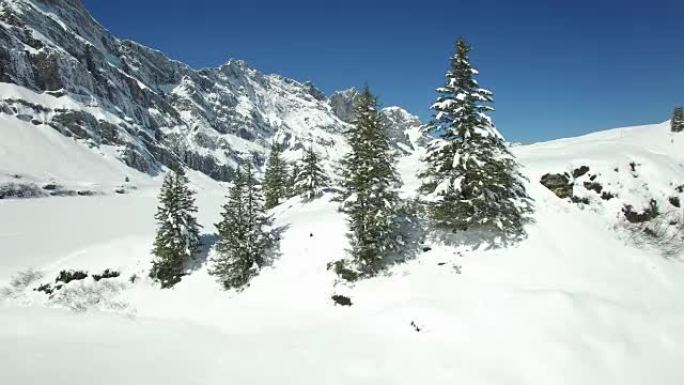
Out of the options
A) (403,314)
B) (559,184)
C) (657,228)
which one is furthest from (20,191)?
(657,228)

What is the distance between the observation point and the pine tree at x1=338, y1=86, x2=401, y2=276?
22.5 metres

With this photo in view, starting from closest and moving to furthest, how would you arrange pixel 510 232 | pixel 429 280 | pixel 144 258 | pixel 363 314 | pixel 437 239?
pixel 363 314 → pixel 429 280 → pixel 510 232 → pixel 437 239 → pixel 144 258

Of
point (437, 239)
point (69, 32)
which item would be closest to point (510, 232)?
point (437, 239)

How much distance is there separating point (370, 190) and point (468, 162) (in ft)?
17.4

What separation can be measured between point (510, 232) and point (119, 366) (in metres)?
19.5

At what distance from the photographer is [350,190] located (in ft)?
78.7

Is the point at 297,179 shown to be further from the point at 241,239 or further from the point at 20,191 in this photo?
the point at 20,191

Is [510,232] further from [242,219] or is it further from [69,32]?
[69,32]

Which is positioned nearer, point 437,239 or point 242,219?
point 437,239

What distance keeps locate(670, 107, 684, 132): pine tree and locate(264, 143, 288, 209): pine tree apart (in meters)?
61.5

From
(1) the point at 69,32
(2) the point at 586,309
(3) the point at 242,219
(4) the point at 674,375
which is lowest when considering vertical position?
(4) the point at 674,375

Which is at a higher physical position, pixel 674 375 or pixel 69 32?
pixel 69 32

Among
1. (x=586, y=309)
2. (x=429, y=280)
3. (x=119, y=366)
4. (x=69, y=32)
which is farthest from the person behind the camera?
(x=69, y=32)

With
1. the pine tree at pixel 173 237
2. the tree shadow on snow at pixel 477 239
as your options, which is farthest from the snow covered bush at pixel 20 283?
the tree shadow on snow at pixel 477 239
